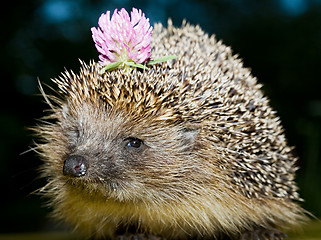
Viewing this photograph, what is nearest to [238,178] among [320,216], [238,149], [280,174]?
[238,149]

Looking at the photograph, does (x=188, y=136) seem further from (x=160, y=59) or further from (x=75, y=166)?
(x=75, y=166)

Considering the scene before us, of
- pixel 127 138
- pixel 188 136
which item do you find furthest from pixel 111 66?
pixel 188 136

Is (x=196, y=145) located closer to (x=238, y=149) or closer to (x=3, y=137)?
(x=238, y=149)

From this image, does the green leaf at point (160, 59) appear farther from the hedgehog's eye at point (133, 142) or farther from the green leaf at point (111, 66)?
the hedgehog's eye at point (133, 142)

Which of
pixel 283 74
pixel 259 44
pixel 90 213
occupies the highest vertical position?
pixel 259 44

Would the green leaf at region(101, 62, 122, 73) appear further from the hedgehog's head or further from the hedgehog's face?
the hedgehog's face

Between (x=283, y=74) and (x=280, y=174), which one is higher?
(x=283, y=74)
